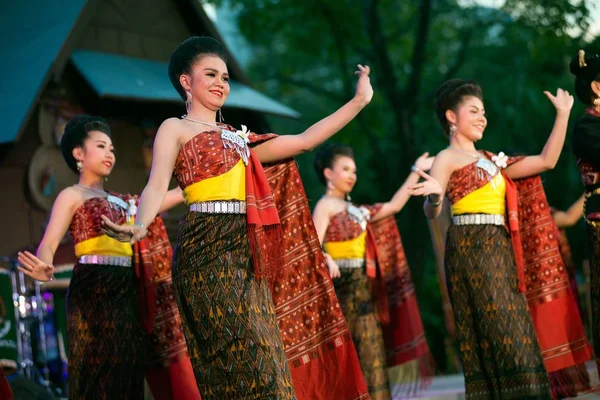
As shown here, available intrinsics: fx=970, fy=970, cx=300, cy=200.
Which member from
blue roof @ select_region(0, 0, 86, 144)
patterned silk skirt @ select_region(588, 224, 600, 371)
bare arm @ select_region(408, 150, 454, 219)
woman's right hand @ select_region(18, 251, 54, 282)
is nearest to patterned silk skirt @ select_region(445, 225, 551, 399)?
bare arm @ select_region(408, 150, 454, 219)

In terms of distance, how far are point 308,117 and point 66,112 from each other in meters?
15.1

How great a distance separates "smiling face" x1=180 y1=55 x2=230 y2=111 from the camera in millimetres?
4492

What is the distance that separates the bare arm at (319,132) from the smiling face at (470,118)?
6.33 feet

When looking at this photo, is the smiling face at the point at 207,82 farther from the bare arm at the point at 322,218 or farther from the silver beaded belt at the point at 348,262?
the silver beaded belt at the point at 348,262

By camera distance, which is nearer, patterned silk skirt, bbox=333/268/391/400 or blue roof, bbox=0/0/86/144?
patterned silk skirt, bbox=333/268/391/400

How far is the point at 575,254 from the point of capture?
14969mm

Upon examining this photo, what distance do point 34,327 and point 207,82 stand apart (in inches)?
215

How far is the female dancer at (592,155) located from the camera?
5.83 m

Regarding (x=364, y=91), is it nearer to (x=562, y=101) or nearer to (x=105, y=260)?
(x=562, y=101)

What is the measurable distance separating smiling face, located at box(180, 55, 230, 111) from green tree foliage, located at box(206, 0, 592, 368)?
10.1 m

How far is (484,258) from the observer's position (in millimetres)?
5957

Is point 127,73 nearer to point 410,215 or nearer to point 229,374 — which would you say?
point 410,215

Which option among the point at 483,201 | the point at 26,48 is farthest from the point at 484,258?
the point at 26,48

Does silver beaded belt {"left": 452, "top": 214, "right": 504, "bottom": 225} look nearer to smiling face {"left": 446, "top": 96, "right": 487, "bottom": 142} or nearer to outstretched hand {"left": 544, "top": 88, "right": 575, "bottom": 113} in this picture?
smiling face {"left": 446, "top": 96, "right": 487, "bottom": 142}
